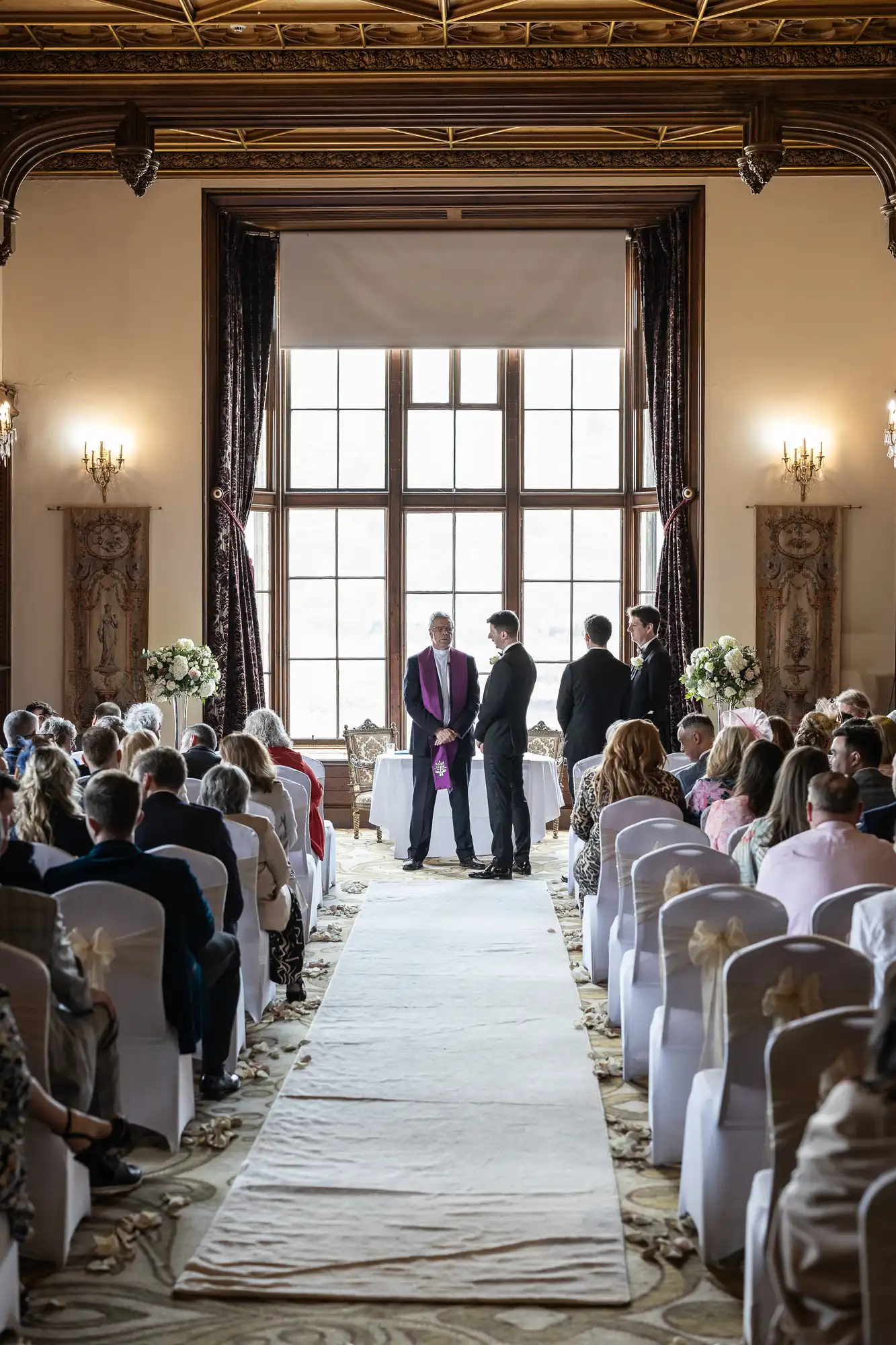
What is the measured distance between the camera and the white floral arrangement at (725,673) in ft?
31.6

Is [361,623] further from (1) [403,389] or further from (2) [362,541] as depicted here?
(1) [403,389]

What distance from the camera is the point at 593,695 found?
8664 mm

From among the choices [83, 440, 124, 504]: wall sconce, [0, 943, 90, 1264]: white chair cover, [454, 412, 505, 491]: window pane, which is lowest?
[0, 943, 90, 1264]: white chair cover

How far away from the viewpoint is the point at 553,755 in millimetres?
10852

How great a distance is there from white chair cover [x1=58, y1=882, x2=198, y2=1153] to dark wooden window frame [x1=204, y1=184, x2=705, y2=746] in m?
6.96

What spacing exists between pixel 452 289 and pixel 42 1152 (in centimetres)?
920

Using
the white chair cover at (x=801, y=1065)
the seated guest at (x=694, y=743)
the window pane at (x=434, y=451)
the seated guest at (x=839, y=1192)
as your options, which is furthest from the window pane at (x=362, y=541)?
the seated guest at (x=839, y=1192)

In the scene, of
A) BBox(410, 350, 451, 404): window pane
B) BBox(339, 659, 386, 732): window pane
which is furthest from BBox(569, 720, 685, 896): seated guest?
BBox(410, 350, 451, 404): window pane

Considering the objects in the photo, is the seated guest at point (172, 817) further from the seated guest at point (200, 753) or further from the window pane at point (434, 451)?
the window pane at point (434, 451)

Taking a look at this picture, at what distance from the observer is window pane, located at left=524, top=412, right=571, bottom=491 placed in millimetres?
11859

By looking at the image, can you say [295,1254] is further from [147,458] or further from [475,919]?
[147,458]

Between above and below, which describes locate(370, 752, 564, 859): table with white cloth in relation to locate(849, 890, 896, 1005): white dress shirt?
below

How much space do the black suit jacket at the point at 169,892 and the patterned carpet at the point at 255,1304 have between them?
1.43ft

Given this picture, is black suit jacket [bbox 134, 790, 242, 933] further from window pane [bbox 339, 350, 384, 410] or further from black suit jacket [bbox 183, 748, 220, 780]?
window pane [bbox 339, 350, 384, 410]
